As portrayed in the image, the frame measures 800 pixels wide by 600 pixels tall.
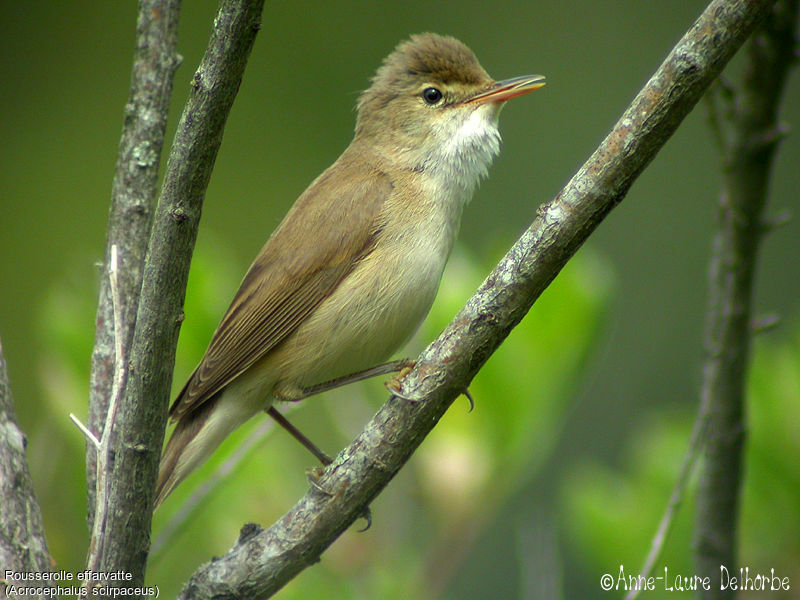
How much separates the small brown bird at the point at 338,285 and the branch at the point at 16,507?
30.1 inches

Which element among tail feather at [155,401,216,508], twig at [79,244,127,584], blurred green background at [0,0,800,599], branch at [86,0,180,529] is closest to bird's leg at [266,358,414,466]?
blurred green background at [0,0,800,599]

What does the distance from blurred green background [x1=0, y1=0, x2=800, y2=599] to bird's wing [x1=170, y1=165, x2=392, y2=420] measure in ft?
0.39

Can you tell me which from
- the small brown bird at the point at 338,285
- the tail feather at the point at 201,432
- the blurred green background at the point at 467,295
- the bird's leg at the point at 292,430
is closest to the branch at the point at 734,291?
the blurred green background at the point at 467,295

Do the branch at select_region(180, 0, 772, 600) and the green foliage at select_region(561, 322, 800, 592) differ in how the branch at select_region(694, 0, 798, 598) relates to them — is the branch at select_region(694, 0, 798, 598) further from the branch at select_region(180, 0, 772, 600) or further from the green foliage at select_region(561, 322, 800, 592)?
the branch at select_region(180, 0, 772, 600)

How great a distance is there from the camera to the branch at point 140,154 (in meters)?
2.43

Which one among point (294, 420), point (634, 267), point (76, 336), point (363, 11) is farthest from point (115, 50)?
point (76, 336)

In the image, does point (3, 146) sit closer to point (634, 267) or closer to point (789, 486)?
point (634, 267)

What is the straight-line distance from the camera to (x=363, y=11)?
6887 mm

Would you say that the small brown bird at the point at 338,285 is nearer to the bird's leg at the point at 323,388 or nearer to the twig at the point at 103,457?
the bird's leg at the point at 323,388

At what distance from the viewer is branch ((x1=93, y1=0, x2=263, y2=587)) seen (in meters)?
1.75

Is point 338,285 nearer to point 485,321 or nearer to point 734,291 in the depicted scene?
point 485,321

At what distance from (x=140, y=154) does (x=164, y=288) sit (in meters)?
0.70

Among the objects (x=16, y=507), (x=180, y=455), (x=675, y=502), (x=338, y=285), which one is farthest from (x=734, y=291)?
(x=16, y=507)

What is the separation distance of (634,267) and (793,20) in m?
3.72
